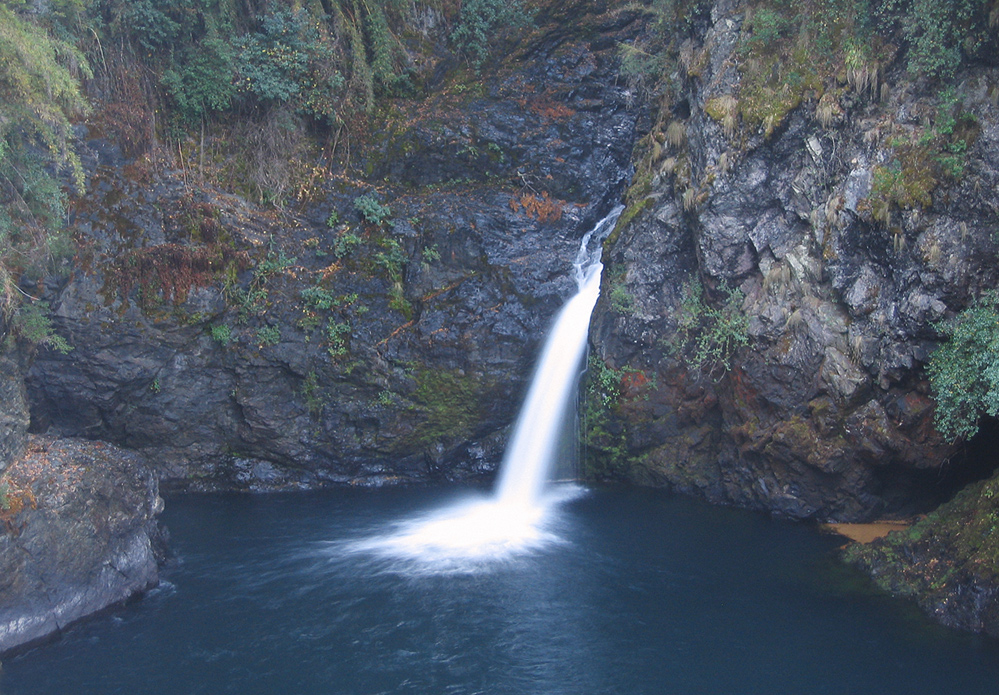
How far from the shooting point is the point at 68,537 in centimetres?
867

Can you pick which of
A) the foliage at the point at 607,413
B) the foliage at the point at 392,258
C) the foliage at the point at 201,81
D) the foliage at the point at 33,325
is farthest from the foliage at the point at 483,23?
the foliage at the point at 33,325

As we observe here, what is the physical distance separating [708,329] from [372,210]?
7.39m

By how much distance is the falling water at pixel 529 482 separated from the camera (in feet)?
36.3

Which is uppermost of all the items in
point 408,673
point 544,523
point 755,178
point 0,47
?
point 755,178

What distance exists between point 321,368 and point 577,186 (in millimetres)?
6989

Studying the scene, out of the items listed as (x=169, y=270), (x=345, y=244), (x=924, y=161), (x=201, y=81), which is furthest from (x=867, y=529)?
(x=201, y=81)

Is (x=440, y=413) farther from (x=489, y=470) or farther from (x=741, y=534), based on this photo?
(x=741, y=534)

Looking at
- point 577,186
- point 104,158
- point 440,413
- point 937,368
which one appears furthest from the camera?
point 577,186

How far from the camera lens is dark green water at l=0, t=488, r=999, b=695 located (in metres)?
7.48

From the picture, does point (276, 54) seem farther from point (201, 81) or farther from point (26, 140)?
point (26, 140)

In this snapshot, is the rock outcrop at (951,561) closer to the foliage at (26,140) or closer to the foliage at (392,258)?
the foliage at (392,258)

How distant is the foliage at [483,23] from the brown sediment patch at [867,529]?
500 inches

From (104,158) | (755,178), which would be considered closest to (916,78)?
(755,178)

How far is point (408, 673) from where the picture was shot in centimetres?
770
